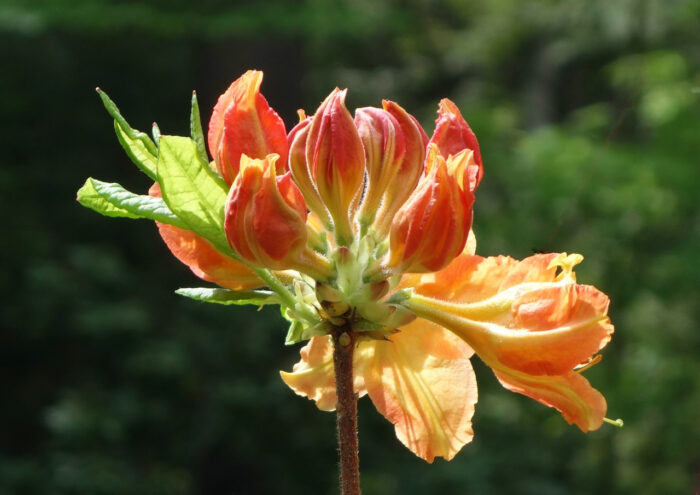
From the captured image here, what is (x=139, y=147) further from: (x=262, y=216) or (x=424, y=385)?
(x=424, y=385)

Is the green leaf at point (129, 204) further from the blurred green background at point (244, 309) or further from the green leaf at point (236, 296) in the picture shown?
the blurred green background at point (244, 309)

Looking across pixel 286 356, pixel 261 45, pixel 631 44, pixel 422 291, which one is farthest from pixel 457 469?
pixel 422 291

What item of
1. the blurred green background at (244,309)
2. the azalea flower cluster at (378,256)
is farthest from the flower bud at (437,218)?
the blurred green background at (244,309)

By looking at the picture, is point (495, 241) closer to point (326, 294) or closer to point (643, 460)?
point (643, 460)

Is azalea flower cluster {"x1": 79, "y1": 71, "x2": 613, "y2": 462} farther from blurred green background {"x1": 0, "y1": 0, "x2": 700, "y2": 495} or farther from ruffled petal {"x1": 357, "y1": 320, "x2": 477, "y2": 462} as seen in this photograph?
blurred green background {"x1": 0, "y1": 0, "x2": 700, "y2": 495}

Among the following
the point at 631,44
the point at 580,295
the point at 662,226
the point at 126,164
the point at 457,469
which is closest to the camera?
the point at 580,295
